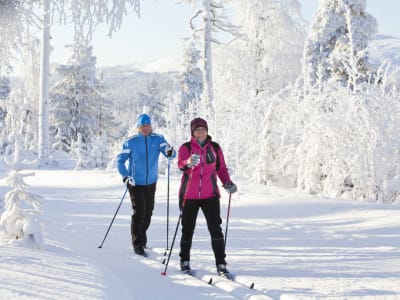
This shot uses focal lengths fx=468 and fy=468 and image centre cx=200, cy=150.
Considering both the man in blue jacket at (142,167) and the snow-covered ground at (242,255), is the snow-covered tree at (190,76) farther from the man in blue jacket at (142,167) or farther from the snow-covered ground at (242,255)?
the man in blue jacket at (142,167)

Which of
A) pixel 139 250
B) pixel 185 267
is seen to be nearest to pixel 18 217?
pixel 139 250

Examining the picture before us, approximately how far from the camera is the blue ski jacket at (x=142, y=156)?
19.1ft

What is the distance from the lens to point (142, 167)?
230 inches

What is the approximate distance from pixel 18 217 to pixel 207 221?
2.22m

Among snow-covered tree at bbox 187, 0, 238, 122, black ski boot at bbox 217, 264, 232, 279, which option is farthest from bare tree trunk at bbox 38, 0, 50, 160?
black ski boot at bbox 217, 264, 232, 279

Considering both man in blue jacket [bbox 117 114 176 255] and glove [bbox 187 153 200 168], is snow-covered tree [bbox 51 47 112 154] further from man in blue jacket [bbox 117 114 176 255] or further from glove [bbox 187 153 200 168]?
glove [bbox 187 153 200 168]

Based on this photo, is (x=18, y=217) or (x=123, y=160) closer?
(x=18, y=217)

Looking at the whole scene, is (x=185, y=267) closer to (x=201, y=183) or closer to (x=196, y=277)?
(x=196, y=277)

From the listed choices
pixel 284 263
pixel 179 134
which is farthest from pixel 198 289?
pixel 179 134

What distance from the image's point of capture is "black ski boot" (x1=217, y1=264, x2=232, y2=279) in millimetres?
4502

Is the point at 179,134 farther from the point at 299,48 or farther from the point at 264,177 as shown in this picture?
the point at 299,48

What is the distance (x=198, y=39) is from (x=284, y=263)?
14.8 meters

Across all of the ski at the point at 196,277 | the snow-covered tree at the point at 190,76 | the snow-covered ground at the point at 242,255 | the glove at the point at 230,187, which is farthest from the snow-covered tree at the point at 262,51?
the snow-covered tree at the point at 190,76

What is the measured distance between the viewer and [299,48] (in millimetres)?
22156
